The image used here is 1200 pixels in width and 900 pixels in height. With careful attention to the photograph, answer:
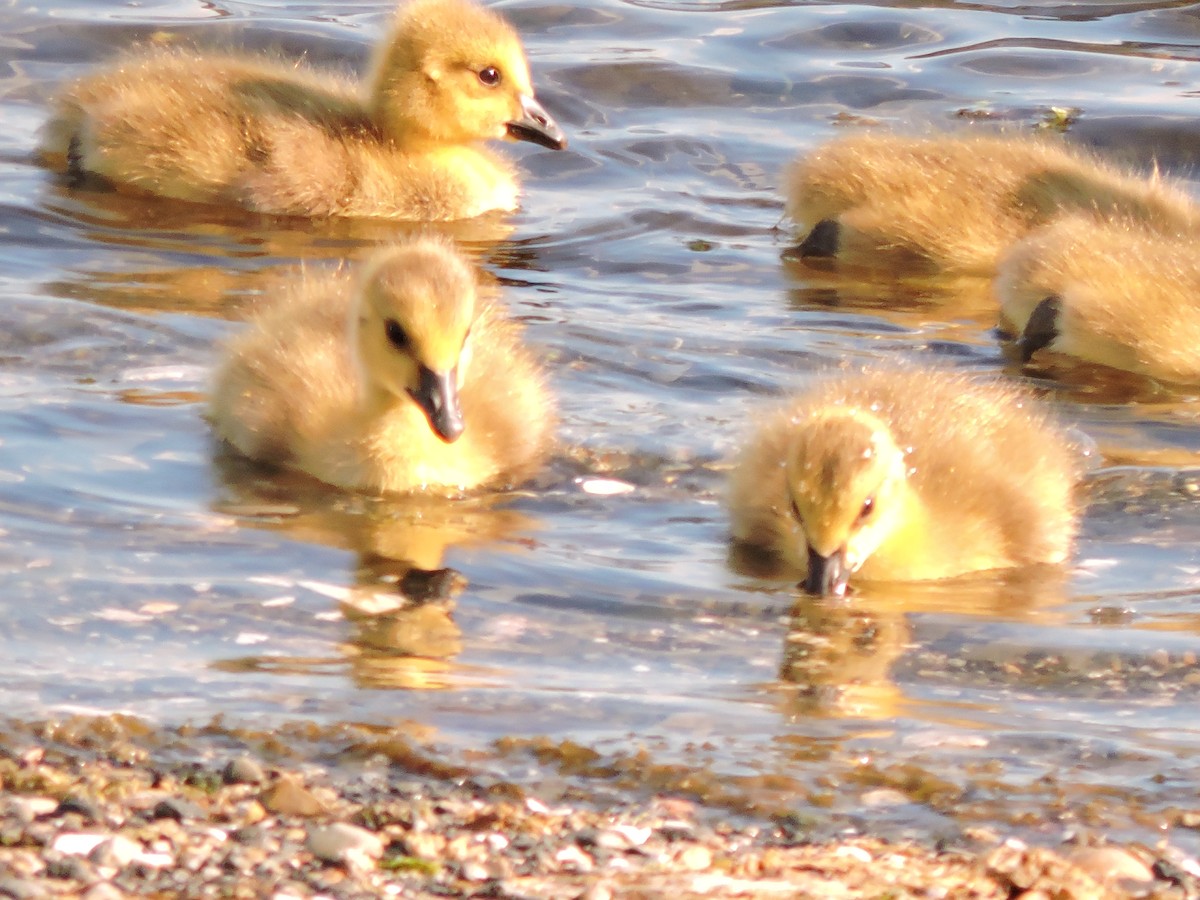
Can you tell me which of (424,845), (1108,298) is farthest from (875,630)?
(1108,298)

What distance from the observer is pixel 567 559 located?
15.0 ft

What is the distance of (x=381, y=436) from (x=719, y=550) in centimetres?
82

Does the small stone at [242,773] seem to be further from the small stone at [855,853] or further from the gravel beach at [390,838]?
the small stone at [855,853]

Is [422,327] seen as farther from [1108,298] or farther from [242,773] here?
[1108,298]

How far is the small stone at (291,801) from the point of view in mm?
3256

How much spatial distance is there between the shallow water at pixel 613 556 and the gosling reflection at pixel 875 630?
12 mm

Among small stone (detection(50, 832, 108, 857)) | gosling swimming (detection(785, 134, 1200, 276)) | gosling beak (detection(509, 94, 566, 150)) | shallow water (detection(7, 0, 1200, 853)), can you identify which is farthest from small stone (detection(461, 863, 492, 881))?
gosling beak (detection(509, 94, 566, 150))

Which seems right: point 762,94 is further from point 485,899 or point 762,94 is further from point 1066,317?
point 485,899

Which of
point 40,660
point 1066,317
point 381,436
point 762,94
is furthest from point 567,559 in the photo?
point 762,94

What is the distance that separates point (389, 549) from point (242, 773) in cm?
131

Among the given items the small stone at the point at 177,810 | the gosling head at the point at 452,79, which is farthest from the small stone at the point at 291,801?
the gosling head at the point at 452,79

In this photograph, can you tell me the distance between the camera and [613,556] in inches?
181

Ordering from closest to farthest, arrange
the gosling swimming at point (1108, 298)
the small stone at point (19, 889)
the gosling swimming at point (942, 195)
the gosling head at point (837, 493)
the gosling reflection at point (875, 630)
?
the small stone at point (19, 889) < the gosling reflection at point (875, 630) < the gosling head at point (837, 493) < the gosling swimming at point (1108, 298) < the gosling swimming at point (942, 195)

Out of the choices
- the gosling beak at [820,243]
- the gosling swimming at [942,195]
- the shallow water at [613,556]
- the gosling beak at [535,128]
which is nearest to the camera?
the shallow water at [613,556]
